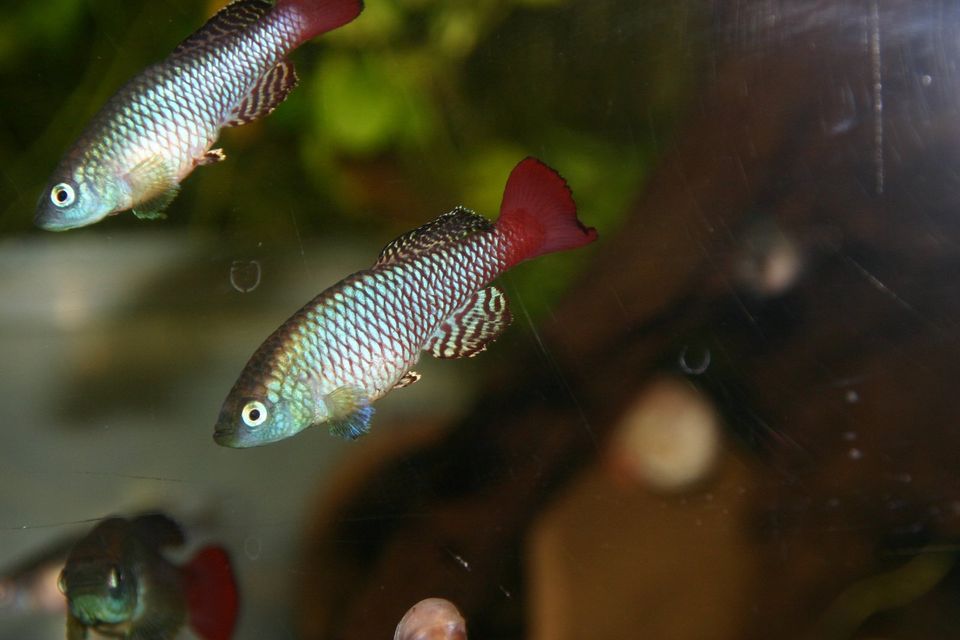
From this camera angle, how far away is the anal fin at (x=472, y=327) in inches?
50.4

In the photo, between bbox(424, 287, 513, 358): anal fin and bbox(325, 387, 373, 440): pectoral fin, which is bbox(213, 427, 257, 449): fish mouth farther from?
bbox(424, 287, 513, 358): anal fin

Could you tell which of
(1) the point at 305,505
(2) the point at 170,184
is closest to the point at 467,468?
(1) the point at 305,505

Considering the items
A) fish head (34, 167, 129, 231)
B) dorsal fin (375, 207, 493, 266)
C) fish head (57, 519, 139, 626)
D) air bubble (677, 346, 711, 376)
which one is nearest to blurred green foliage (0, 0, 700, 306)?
air bubble (677, 346, 711, 376)

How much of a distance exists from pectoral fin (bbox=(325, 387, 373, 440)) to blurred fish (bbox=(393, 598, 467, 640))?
0.69 meters

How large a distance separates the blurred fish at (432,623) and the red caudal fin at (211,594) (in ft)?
1.40

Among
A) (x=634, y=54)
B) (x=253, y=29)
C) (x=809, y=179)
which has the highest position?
(x=253, y=29)

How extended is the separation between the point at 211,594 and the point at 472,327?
1.08 metres

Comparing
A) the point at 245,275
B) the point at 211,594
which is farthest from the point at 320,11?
the point at 211,594

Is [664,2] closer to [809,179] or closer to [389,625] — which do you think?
[809,179]

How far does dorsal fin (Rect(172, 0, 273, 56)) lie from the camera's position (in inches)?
49.1

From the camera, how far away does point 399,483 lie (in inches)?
72.2

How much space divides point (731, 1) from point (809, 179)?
0.47 metres

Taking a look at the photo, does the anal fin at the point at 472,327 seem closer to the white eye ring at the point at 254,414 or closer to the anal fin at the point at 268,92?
the white eye ring at the point at 254,414

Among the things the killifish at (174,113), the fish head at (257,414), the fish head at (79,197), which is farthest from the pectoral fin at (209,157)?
the fish head at (257,414)
